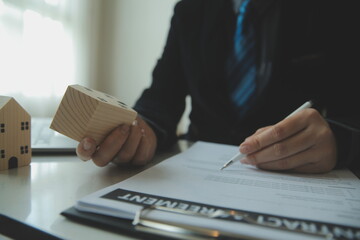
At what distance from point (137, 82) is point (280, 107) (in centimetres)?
185

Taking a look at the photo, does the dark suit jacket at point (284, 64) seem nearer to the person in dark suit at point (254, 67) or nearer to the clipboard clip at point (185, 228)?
the person in dark suit at point (254, 67)

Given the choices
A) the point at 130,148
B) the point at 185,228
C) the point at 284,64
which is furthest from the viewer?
the point at 284,64

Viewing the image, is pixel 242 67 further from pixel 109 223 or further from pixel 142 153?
pixel 109 223

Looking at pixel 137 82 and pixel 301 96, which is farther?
pixel 137 82

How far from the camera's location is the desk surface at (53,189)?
0.74 feet

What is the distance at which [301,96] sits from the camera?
772 mm

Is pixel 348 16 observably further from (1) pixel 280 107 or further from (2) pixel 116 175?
(2) pixel 116 175

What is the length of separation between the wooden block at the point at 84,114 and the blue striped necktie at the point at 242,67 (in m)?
0.52

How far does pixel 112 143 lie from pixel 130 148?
0.14 feet

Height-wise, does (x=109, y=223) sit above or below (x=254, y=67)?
below

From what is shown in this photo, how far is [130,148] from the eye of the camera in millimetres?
431

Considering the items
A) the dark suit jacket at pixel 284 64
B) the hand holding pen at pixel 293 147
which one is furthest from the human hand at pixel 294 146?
the dark suit jacket at pixel 284 64

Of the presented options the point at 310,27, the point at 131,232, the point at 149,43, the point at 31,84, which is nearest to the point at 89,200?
the point at 131,232

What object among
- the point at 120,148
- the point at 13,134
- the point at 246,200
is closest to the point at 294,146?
the point at 246,200
